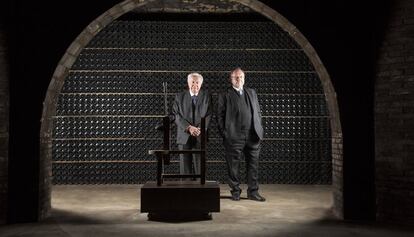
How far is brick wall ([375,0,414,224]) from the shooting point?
4402 millimetres

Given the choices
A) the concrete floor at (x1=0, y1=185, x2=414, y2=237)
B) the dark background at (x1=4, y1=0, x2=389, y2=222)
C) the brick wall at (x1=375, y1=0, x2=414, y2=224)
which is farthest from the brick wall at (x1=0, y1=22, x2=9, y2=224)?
the brick wall at (x1=375, y1=0, x2=414, y2=224)

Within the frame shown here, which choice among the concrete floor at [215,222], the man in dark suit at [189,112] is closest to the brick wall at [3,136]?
the concrete floor at [215,222]

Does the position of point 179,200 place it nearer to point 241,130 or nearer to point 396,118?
point 241,130

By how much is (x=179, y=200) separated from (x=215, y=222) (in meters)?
0.43

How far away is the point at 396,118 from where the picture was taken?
4.49 meters

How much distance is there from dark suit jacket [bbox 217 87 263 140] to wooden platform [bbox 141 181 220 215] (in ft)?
5.04

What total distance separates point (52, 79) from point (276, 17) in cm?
258

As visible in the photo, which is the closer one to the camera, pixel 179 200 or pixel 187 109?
pixel 179 200

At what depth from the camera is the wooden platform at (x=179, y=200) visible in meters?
4.45

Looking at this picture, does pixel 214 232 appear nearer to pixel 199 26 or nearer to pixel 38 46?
pixel 38 46

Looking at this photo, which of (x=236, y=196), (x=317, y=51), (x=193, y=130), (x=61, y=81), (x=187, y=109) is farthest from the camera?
(x=236, y=196)

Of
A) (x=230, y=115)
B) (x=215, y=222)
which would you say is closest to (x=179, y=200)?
(x=215, y=222)

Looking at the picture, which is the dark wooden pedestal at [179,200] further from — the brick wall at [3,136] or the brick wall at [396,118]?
the brick wall at [396,118]

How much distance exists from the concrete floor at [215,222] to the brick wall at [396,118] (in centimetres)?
30
